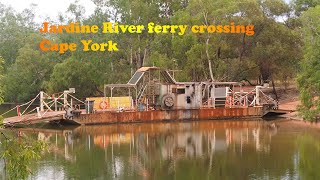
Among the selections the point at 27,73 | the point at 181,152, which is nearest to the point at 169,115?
the point at 181,152

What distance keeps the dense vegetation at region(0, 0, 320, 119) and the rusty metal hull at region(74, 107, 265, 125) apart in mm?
6783

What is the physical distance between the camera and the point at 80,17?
182 ft

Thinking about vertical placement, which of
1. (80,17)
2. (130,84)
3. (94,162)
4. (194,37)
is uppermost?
(80,17)

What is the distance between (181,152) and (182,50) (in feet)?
76.3

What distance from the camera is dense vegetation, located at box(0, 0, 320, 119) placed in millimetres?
42719

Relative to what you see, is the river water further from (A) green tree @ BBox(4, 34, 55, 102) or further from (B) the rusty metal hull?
(A) green tree @ BBox(4, 34, 55, 102)

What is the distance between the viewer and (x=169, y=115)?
114 ft

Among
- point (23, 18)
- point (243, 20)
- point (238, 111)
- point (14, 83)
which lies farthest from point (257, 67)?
point (23, 18)

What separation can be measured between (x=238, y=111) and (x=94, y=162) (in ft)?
59.9

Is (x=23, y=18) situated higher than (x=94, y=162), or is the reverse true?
(x=23, y=18)

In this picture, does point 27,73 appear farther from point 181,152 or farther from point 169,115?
point 181,152

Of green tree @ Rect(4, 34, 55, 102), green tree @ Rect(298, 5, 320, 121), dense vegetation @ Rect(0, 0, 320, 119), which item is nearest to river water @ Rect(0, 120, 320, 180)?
green tree @ Rect(298, 5, 320, 121)

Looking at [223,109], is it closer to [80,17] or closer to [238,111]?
[238,111]

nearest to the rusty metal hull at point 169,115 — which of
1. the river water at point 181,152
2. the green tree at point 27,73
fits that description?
the river water at point 181,152
